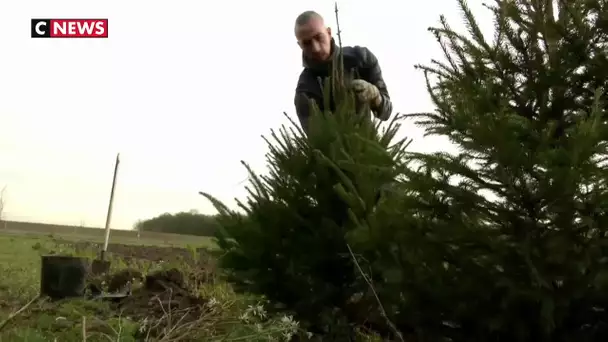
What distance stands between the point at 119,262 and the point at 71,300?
4018 mm

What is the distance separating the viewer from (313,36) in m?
5.12

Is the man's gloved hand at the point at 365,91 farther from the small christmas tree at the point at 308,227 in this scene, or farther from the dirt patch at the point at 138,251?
the dirt patch at the point at 138,251

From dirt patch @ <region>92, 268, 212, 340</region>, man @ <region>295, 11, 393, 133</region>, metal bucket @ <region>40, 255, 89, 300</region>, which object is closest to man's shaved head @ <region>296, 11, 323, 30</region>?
man @ <region>295, 11, 393, 133</region>

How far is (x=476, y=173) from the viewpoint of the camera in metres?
3.15

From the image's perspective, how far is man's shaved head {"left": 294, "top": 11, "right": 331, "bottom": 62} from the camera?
200 inches

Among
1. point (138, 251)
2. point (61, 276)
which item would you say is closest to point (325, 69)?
point (61, 276)

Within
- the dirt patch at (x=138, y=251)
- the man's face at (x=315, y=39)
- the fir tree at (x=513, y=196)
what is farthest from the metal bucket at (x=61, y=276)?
the fir tree at (x=513, y=196)

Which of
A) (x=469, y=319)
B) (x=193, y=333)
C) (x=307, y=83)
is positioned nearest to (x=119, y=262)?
(x=307, y=83)

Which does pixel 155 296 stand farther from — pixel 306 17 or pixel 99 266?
pixel 99 266

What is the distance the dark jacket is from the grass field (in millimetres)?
1413

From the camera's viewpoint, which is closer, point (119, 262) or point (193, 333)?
point (193, 333)

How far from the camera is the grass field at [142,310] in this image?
3.92 meters

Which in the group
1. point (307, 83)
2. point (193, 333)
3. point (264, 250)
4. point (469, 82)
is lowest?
point (193, 333)

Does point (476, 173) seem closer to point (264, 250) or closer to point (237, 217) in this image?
point (264, 250)
